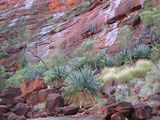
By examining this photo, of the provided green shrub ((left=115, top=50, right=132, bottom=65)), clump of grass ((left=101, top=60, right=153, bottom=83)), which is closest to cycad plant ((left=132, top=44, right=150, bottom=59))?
green shrub ((left=115, top=50, right=132, bottom=65))

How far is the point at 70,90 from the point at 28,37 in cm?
3208

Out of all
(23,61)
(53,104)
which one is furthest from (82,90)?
(23,61)

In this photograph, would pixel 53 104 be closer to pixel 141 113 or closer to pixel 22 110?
pixel 22 110

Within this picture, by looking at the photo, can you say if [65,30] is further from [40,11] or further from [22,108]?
[22,108]

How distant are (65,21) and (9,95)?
83.6 ft

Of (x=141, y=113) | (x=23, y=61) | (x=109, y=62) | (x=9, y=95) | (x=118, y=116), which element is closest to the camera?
(x=118, y=116)

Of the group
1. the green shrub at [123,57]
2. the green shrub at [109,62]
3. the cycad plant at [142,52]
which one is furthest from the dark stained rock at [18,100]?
the cycad plant at [142,52]

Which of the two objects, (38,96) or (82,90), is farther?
(38,96)

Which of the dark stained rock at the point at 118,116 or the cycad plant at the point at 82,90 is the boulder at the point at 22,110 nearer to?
the cycad plant at the point at 82,90

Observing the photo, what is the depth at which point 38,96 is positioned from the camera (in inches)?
806

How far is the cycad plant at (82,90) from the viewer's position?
17.4m

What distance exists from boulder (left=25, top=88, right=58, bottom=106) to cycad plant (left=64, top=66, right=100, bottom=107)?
7.47 feet

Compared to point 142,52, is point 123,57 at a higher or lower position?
lower

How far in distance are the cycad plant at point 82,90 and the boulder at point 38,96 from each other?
228 cm
